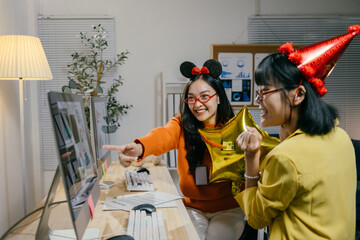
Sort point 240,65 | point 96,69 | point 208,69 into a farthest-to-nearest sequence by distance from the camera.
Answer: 1. point 240,65
2. point 96,69
3. point 208,69

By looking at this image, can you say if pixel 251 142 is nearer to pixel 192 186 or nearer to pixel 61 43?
pixel 192 186

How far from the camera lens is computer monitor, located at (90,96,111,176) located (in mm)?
1469

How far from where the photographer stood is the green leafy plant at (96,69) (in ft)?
9.83

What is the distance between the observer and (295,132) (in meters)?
0.98

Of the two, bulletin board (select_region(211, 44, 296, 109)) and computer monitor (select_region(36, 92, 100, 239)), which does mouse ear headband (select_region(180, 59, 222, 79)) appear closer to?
computer monitor (select_region(36, 92, 100, 239))

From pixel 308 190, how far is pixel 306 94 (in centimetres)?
33

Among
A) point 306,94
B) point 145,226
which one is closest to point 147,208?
point 145,226

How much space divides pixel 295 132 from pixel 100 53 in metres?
2.64

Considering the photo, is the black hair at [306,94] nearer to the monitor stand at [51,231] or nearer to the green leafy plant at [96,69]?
the monitor stand at [51,231]

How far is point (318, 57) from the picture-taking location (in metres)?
1.03

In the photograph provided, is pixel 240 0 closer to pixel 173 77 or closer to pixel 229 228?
pixel 173 77

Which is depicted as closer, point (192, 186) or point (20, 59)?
point (192, 186)

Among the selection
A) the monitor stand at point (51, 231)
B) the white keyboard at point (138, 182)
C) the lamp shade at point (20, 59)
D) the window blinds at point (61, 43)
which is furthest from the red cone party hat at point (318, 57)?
the window blinds at point (61, 43)

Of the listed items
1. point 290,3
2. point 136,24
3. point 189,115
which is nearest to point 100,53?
point 136,24
